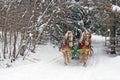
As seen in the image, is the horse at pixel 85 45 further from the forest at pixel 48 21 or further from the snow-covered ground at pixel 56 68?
the forest at pixel 48 21

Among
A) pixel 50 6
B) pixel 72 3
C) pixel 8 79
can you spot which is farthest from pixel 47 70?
pixel 72 3

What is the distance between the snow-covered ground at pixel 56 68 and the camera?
11.9m

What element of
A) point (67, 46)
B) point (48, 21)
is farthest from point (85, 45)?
point (48, 21)

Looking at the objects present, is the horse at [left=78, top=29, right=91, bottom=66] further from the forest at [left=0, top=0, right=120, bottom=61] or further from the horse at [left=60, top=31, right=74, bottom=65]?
the forest at [left=0, top=0, right=120, bottom=61]

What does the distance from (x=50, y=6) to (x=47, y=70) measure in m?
3.32

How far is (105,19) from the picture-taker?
1538 centimetres

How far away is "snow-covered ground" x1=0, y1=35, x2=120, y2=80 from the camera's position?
11.9 m

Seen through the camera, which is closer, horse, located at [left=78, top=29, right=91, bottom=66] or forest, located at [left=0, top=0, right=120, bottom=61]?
horse, located at [left=78, top=29, right=91, bottom=66]

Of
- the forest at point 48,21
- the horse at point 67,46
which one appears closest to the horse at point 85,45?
the horse at point 67,46

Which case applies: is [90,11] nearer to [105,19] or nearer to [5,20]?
[105,19]

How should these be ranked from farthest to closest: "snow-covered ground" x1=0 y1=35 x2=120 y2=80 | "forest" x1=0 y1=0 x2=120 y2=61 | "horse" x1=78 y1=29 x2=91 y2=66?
"forest" x1=0 y1=0 x2=120 y2=61 < "horse" x1=78 y1=29 x2=91 y2=66 < "snow-covered ground" x1=0 y1=35 x2=120 y2=80

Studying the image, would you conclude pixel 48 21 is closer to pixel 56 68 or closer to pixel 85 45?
pixel 85 45

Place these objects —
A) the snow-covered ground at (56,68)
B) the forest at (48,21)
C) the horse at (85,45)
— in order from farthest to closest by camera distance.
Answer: the forest at (48,21) → the horse at (85,45) → the snow-covered ground at (56,68)

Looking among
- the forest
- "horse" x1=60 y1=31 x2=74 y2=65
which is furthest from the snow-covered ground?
the forest
